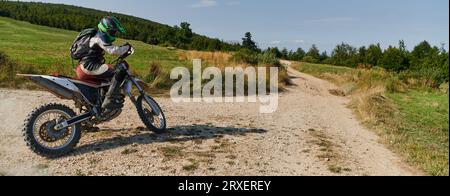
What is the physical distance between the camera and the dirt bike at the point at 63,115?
210 inches

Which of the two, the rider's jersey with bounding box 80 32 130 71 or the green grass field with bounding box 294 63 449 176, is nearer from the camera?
the rider's jersey with bounding box 80 32 130 71

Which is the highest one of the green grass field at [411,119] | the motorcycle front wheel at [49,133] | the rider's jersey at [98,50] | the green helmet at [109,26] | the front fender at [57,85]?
the green helmet at [109,26]

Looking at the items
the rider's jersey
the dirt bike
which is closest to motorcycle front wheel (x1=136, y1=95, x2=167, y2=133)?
the dirt bike

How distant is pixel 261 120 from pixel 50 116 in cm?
421

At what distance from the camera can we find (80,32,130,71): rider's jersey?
5.76 m

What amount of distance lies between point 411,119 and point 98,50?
6.88 m

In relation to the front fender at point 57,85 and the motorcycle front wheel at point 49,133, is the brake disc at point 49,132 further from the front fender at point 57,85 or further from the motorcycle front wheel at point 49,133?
the front fender at point 57,85

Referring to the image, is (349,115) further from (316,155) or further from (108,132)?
(108,132)

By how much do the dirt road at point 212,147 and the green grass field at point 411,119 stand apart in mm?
284

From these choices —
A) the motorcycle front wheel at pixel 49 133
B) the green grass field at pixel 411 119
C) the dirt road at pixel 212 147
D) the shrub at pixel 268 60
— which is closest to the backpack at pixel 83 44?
the motorcycle front wheel at pixel 49 133

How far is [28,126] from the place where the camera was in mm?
5238

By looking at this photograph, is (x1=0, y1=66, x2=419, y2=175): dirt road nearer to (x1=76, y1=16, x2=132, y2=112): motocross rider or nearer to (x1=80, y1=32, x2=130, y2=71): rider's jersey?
(x1=76, y1=16, x2=132, y2=112): motocross rider

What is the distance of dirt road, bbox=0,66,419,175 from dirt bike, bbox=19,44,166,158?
0.20 meters

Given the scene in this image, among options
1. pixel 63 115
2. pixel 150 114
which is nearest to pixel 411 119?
pixel 150 114
